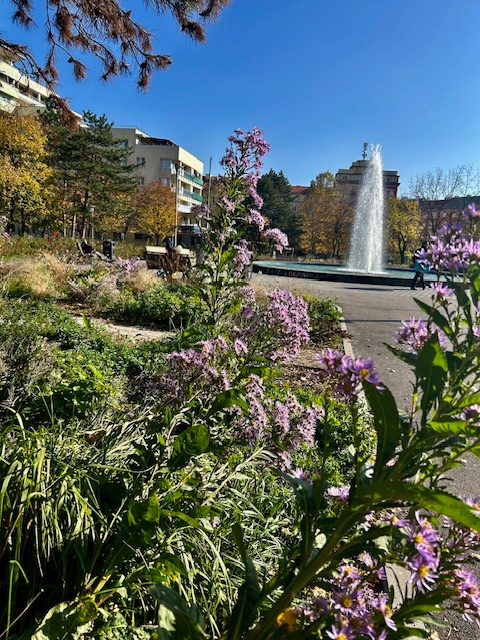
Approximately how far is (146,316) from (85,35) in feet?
14.4

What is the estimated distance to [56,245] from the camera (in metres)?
20.1

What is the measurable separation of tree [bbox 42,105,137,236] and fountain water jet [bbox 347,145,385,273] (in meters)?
20.7

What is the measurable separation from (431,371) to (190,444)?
0.89 m

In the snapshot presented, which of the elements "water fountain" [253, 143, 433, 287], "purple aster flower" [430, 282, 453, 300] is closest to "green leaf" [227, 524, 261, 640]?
"purple aster flower" [430, 282, 453, 300]

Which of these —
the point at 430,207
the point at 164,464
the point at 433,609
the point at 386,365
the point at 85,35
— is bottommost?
the point at 386,365

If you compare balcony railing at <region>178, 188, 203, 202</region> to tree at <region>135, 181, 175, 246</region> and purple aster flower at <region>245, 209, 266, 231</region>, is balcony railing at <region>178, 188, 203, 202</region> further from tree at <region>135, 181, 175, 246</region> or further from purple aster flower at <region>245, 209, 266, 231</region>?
purple aster flower at <region>245, 209, 266, 231</region>

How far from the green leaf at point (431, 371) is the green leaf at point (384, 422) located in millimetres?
72

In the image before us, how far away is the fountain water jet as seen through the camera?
34053 millimetres

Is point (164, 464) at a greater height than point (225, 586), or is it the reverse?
point (164, 464)

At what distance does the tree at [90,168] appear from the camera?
36.3 m

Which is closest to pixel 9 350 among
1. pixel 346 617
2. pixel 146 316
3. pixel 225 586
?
pixel 225 586

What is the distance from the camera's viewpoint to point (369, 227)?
36.4 meters

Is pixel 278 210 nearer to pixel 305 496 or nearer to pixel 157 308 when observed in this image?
pixel 157 308

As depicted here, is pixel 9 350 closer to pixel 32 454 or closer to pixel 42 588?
pixel 32 454
